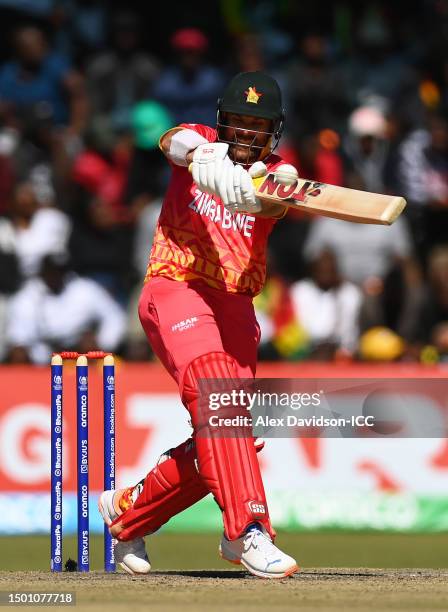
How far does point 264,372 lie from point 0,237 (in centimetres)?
282

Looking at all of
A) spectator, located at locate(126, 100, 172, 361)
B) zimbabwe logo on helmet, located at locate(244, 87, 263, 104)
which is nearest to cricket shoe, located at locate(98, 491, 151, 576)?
zimbabwe logo on helmet, located at locate(244, 87, 263, 104)

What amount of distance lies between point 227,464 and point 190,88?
298 inches

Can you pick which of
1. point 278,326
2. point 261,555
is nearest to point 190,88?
point 278,326

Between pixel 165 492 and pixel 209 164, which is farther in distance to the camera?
pixel 165 492

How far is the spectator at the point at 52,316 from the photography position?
440 inches

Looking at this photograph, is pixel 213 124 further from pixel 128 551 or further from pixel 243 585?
pixel 243 585

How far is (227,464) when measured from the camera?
584cm

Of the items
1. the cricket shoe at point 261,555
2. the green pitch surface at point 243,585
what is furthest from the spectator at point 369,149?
the cricket shoe at point 261,555

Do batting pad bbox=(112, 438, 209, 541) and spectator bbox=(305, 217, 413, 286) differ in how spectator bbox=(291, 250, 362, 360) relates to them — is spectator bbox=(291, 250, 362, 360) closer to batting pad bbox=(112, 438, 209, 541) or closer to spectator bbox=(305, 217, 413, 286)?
spectator bbox=(305, 217, 413, 286)

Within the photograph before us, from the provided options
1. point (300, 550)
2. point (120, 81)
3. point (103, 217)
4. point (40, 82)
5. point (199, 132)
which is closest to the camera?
point (199, 132)

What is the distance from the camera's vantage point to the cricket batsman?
5859mm

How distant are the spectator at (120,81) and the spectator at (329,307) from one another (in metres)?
2.62

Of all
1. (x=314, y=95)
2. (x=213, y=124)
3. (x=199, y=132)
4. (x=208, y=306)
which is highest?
(x=314, y=95)

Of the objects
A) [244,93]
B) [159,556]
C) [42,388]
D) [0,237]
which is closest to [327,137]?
[0,237]
